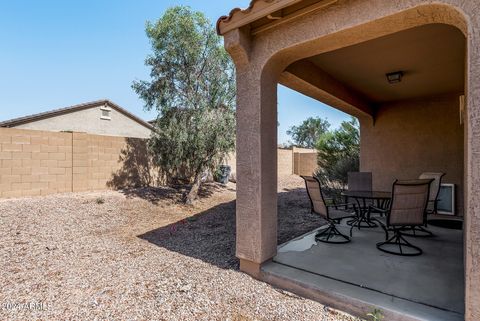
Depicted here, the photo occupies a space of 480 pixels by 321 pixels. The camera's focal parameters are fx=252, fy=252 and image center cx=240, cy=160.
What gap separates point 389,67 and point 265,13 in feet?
10.1

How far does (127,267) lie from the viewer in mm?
4016

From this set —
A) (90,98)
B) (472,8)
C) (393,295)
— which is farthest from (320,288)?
(90,98)

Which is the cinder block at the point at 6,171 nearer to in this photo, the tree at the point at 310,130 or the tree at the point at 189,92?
the tree at the point at 189,92

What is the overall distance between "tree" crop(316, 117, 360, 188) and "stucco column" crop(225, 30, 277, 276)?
7560 mm

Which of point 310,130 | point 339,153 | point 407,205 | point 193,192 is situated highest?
point 310,130

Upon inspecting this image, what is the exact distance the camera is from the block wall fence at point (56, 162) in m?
7.98

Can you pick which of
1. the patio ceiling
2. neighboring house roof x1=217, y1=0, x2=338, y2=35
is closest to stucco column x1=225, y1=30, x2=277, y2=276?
neighboring house roof x1=217, y1=0, x2=338, y2=35

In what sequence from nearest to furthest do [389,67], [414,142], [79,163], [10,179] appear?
[389,67], [414,142], [10,179], [79,163]

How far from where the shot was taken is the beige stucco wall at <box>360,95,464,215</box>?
21.3 feet

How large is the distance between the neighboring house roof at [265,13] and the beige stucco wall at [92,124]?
16310mm

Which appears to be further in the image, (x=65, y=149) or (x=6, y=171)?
(x=65, y=149)

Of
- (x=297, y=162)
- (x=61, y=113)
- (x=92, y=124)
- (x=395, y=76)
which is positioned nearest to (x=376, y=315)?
(x=395, y=76)

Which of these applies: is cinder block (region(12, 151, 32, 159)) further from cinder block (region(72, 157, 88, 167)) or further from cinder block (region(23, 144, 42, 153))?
cinder block (region(72, 157, 88, 167))

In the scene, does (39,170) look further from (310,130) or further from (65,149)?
(310,130)
